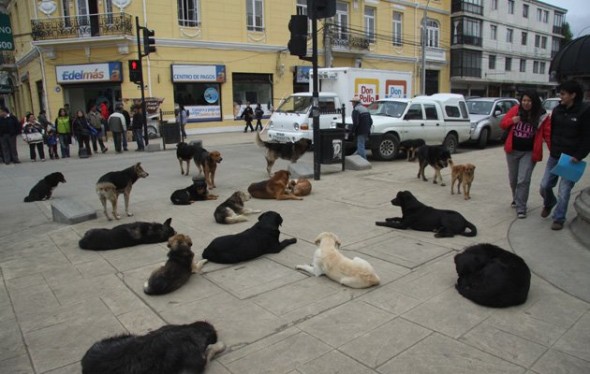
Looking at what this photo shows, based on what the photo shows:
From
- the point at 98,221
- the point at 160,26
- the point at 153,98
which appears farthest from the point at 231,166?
the point at 160,26

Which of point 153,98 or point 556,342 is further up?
point 153,98

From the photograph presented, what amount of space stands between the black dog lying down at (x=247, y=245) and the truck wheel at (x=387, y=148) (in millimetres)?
8642

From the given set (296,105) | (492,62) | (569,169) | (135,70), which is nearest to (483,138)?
(296,105)

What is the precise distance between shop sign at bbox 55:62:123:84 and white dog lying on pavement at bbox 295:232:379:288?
2249 cm

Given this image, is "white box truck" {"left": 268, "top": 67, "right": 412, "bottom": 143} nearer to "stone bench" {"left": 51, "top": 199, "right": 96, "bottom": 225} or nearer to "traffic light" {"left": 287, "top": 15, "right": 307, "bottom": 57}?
"traffic light" {"left": 287, "top": 15, "right": 307, "bottom": 57}

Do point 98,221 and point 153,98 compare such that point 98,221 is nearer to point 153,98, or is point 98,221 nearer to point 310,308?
point 310,308

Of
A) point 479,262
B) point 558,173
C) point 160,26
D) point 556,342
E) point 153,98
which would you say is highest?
point 160,26

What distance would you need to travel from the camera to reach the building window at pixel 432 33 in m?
39.6

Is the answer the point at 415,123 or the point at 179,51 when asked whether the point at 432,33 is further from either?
the point at 415,123

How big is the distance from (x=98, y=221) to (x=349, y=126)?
353 inches

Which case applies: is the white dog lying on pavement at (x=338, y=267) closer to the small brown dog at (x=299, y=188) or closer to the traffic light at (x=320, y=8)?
the small brown dog at (x=299, y=188)

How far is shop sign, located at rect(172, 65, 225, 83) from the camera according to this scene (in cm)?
2533

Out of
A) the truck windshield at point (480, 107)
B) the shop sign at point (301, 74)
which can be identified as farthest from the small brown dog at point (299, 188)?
the shop sign at point (301, 74)

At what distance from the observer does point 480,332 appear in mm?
3555
